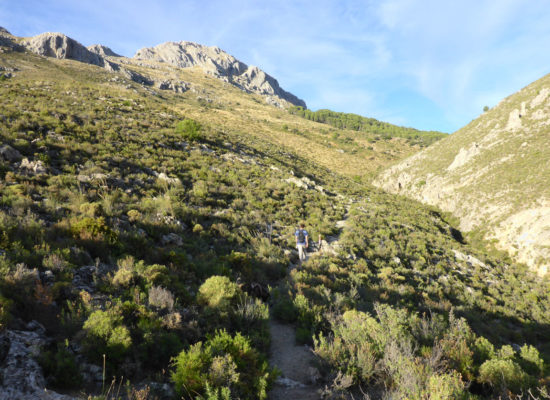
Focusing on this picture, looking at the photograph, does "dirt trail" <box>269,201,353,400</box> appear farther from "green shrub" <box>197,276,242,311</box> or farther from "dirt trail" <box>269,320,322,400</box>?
"green shrub" <box>197,276,242,311</box>

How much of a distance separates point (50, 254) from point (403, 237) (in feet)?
63.5

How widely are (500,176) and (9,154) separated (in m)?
44.6

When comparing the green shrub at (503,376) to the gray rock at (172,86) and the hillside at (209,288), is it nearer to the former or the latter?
the hillside at (209,288)

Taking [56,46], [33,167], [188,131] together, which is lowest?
[33,167]

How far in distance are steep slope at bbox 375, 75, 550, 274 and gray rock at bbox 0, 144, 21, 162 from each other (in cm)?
3387

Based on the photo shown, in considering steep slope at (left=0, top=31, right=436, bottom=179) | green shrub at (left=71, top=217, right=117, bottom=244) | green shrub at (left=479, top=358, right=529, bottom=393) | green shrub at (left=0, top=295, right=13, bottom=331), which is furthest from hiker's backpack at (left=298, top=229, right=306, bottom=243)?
steep slope at (left=0, top=31, right=436, bottom=179)

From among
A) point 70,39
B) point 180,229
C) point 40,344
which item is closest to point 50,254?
point 40,344

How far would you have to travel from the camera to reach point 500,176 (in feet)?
99.9

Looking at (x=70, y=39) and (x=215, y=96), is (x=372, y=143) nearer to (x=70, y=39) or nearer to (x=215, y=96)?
(x=215, y=96)

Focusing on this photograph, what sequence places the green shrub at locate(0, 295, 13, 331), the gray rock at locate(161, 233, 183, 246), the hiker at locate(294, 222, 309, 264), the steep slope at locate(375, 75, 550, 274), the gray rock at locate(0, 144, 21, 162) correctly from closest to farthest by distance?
the green shrub at locate(0, 295, 13, 331) → the gray rock at locate(161, 233, 183, 246) → the gray rock at locate(0, 144, 21, 162) → the hiker at locate(294, 222, 309, 264) → the steep slope at locate(375, 75, 550, 274)

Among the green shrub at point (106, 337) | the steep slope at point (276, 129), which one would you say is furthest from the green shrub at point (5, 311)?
the steep slope at point (276, 129)

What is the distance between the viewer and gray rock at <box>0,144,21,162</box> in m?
10.8

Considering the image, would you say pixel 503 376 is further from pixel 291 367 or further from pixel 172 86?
pixel 172 86

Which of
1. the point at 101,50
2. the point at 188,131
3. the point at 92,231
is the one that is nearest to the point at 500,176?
the point at 188,131
